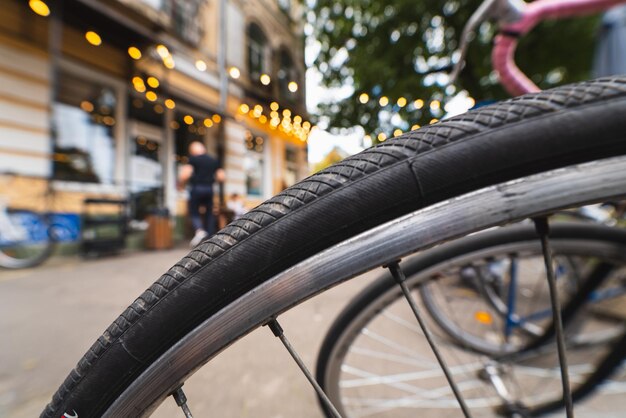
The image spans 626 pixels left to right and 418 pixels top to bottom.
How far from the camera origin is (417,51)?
790 centimetres

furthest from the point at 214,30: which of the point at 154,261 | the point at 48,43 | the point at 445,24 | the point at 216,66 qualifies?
the point at 154,261

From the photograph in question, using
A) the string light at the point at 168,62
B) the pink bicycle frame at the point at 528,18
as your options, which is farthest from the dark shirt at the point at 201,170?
the pink bicycle frame at the point at 528,18

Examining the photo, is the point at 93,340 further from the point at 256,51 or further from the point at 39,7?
the point at 256,51

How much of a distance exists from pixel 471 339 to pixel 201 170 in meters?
4.47

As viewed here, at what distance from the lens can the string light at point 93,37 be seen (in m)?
4.93

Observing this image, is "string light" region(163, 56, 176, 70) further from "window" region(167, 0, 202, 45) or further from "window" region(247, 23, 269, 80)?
"window" region(247, 23, 269, 80)

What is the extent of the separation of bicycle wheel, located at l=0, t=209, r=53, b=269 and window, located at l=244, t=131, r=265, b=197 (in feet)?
18.2

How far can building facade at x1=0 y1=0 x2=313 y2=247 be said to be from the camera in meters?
4.41

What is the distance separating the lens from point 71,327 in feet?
6.41

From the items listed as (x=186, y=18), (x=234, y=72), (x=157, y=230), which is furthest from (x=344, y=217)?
(x=234, y=72)

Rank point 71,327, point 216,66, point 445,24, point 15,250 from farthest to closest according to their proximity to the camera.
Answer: point 216,66, point 445,24, point 15,250, point 71,327

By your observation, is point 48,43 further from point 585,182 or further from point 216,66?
point 585,182

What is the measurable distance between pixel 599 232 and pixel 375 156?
875mm

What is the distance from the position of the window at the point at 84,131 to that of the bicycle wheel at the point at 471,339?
568cm
